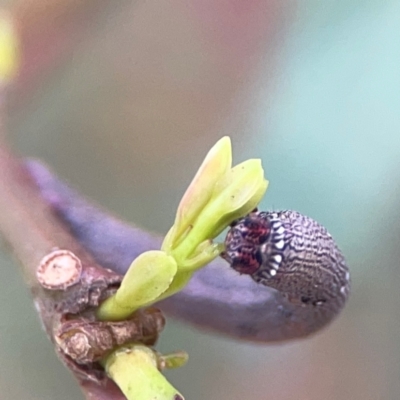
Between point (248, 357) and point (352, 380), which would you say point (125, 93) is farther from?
point (352, 380)

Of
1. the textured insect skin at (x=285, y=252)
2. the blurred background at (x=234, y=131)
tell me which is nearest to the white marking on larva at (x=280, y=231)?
the textured insect skin at (x=285, y=252)

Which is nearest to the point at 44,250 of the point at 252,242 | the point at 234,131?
the point at 252,242

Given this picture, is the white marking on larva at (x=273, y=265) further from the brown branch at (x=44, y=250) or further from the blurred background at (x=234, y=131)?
the blurred background at (x=234, y=131)

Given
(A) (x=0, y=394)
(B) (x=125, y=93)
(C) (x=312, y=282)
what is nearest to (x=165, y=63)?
(B) (x=125, y=93)

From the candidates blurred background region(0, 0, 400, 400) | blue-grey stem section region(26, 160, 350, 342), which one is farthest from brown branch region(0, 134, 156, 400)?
blurred background region(0, 0, 400, 400)

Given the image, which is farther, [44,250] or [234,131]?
[234,131]

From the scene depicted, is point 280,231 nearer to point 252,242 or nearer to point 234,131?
point 252,242

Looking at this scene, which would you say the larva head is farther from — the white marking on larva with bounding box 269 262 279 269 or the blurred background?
the blurred background
